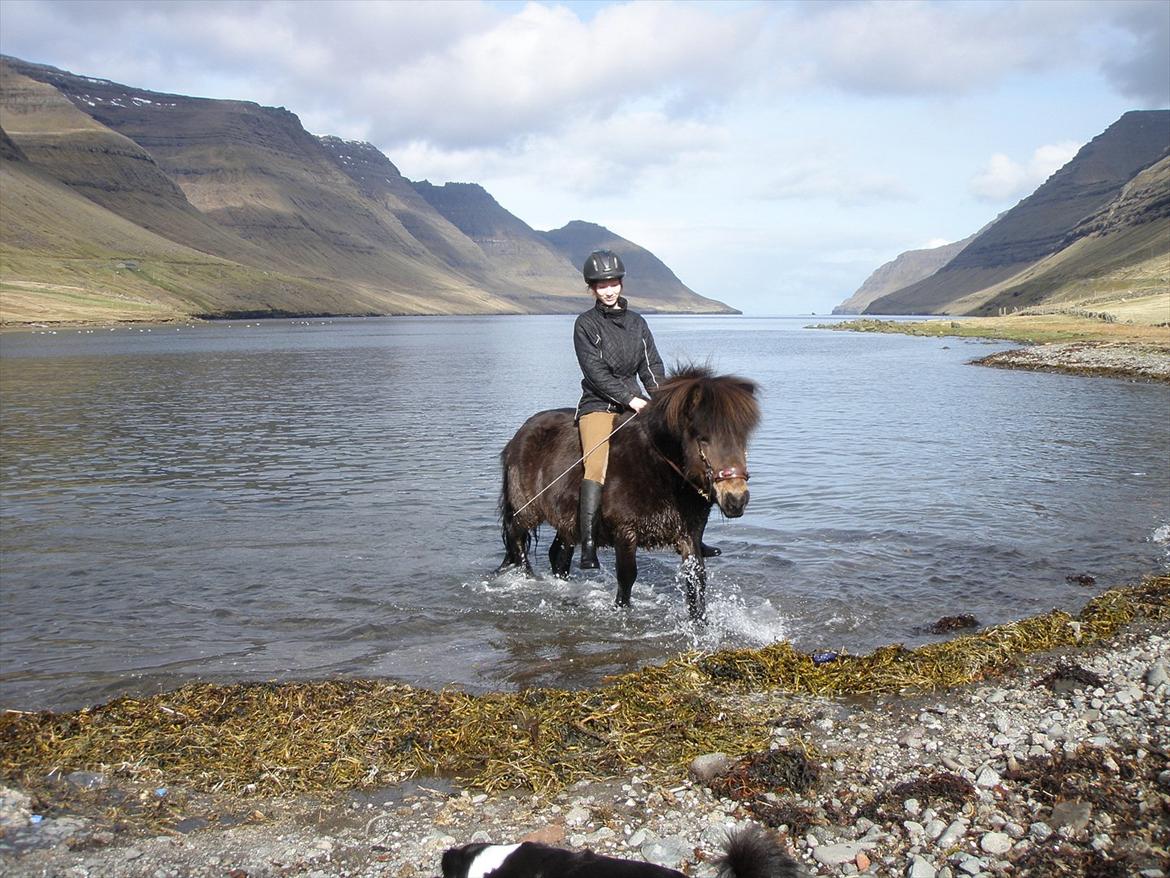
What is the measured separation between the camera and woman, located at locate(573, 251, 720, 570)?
31.4 ft

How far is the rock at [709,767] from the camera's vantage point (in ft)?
18.8

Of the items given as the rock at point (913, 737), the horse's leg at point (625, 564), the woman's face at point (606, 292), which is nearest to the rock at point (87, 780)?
the horse's leg at point (625, 564)

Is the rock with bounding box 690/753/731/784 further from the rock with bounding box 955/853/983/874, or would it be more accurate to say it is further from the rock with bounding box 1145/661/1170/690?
the rock with bounding box 1145/661/1170/690

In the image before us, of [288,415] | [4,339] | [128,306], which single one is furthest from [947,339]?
[128,306]

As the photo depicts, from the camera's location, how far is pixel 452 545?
13.9 m

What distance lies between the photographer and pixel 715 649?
9.05 m

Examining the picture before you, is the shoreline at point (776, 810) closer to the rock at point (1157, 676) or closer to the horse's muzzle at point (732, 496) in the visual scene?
the rock at point (1157, 676)

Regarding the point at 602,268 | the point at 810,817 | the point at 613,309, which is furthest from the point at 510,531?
the point at 810,817

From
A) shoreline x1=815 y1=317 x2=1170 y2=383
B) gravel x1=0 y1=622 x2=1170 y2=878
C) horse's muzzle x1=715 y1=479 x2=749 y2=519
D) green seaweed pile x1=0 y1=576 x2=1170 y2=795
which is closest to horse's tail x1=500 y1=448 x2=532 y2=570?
green seaweed pile x1=0 y1=576 x2=1170 y2=795

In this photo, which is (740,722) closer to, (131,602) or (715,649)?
(715,649)

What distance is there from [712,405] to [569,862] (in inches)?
205

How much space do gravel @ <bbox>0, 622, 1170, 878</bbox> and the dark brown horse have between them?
263cm

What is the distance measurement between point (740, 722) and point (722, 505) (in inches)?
79.6

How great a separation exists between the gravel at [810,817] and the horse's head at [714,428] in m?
2.35
